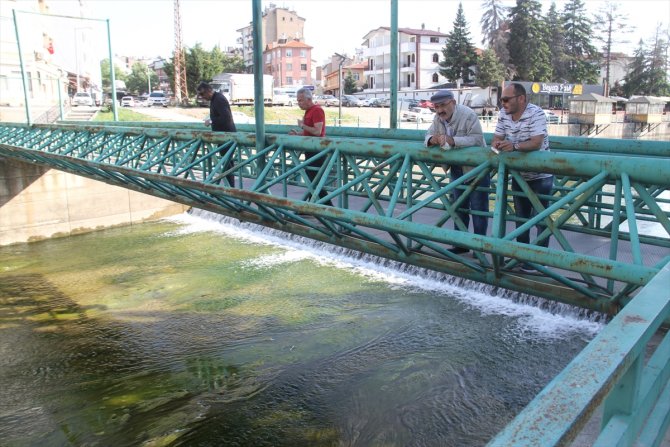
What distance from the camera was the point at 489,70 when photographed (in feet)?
171

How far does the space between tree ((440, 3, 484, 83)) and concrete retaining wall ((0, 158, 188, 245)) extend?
138 ft

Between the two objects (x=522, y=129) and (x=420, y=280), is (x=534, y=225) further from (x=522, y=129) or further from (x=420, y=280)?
(x=420, y=280)

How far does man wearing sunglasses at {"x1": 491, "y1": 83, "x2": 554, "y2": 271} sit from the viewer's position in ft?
14.9

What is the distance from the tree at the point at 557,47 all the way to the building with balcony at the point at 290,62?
36.6m

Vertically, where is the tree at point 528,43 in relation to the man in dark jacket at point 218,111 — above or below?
above

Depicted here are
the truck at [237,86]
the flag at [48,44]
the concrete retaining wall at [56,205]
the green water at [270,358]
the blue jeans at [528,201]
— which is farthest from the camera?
the flag at [48,44]

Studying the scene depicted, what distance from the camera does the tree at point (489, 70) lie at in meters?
51.9

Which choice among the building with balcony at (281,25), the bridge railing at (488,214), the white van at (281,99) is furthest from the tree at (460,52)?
the bridge railing at (488,214)

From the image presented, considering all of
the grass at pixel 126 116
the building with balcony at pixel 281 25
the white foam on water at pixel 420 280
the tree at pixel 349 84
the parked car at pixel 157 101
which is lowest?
the white foam on water at pixel 420 280

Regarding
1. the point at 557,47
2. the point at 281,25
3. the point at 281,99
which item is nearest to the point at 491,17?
the point at 557,47

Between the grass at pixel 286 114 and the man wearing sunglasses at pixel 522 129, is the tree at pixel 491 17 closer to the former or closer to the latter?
the grass at pixel 286 114

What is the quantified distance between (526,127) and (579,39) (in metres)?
63.6

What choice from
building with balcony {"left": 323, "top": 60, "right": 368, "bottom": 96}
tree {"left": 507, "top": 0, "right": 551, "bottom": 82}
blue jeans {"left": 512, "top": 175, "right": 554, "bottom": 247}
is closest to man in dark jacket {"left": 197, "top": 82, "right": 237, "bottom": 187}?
blue jeans {"left": 512, "top": 175, "right": 554, "bottom": 247}

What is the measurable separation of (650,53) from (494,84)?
22.3 m
